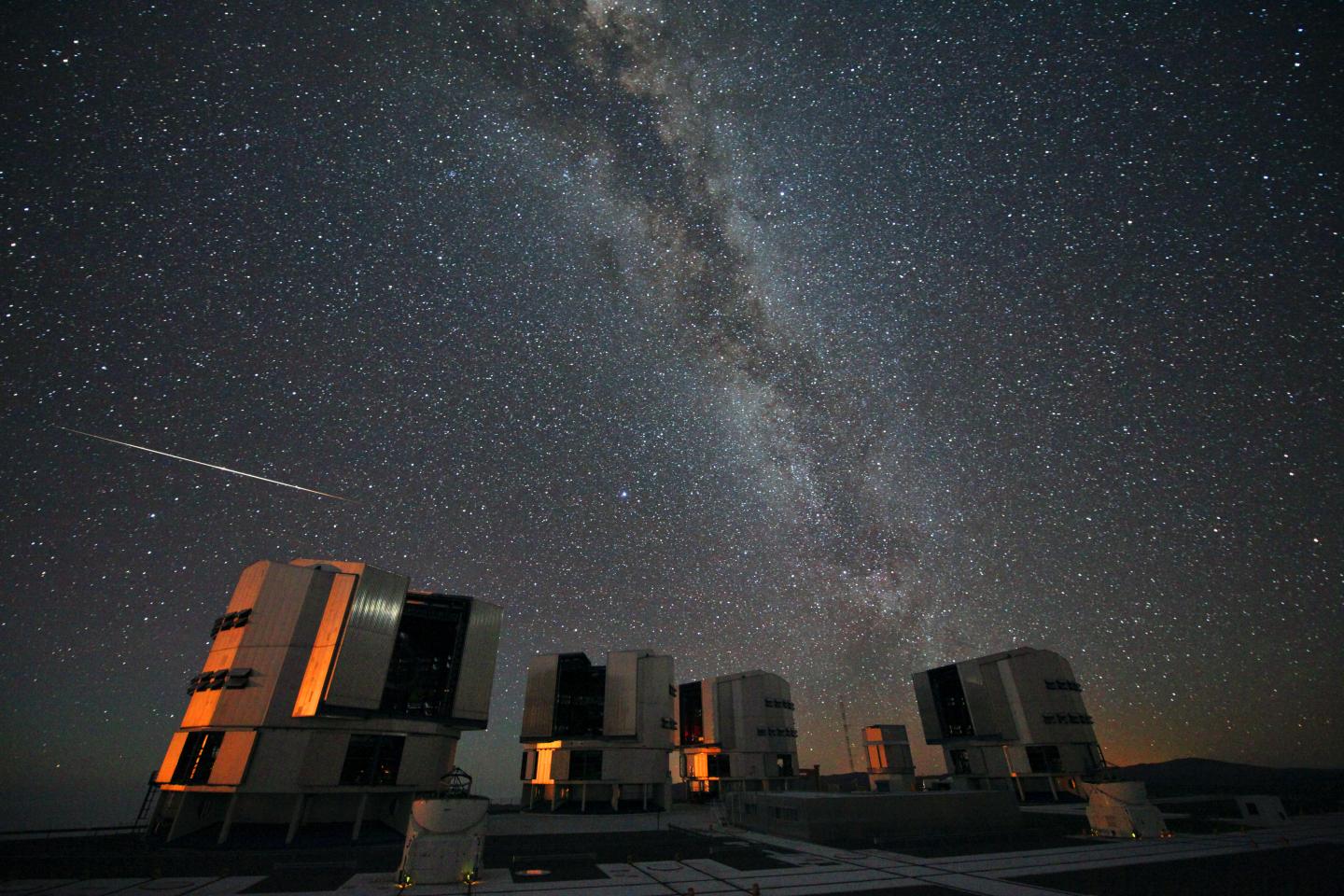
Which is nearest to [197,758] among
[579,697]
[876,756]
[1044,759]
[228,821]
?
[228,821]

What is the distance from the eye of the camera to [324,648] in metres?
38.2

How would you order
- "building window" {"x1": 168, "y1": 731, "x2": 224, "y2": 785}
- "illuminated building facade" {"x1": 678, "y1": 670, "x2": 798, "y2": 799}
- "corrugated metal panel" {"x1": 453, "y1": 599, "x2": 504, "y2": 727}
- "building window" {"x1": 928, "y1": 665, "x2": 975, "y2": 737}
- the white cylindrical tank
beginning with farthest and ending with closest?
"illuminated building facade" {"x1": 678, "y1": 670, "x2": 798, "y2": 799} → "building window" {"x1": 928, "y1": 665, "x2": 975, "y2": 737} → "corrugated metal panel" {"x1": 453, "y1": 599, "x2": 504, "y2": 727} → "building window" {"x1": 168, "y1": 731, "x2": 224, "y2": 785} → the white cylindrical tank

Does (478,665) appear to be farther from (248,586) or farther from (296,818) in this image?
(248,586)

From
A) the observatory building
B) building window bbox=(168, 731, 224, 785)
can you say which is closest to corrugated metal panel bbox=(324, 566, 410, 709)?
the observatory building

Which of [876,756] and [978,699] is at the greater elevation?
[978,699]

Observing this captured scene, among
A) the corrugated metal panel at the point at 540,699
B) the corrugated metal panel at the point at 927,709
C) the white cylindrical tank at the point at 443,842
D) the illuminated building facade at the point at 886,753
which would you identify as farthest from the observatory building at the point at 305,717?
the illuminated building facade at the point at 886,753

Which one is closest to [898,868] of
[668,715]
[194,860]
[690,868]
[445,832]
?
[690,868]

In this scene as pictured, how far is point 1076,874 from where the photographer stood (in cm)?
2456

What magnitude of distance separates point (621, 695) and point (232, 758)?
119ft

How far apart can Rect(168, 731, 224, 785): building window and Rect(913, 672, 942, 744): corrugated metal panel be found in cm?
7784

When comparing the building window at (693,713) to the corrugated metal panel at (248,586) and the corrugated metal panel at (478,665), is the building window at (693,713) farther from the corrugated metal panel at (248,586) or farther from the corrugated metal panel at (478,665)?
the corrugated metal panel at (248,586)

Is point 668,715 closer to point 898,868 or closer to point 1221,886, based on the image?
point 898,868

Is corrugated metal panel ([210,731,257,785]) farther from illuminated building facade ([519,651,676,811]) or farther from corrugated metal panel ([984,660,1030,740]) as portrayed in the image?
corrugated metal panel ([984,660,1030,740])

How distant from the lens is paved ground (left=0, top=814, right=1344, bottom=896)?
2228 cm
